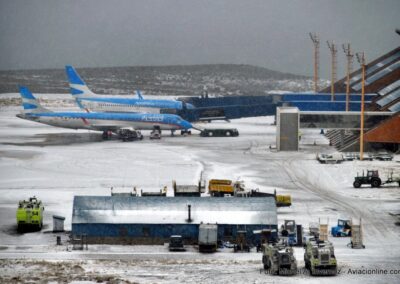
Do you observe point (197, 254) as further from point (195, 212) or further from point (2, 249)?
point (2, 249)

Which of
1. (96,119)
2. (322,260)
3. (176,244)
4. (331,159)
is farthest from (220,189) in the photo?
(96,119)

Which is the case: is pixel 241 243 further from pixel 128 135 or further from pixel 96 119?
pixel 96 119

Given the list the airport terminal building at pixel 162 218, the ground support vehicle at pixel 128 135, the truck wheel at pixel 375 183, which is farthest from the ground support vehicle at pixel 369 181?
the ground support vehicle at pixel 128 135

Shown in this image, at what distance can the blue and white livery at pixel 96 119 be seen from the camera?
116875mm

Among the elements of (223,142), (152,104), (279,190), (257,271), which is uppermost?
(152,104)

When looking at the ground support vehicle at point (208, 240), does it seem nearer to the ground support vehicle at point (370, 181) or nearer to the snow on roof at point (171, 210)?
the snow on roof at point (171, 210)

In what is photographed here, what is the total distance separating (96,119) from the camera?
11712 cm

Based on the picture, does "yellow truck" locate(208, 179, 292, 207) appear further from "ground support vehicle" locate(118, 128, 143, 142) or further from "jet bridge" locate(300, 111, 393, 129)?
"ground support vehicle" locate(118, 128, 143, 142)

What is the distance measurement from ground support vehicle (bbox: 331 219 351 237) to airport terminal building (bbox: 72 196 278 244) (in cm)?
460

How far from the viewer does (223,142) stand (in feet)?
382

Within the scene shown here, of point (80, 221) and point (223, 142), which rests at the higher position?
point (223, 142)

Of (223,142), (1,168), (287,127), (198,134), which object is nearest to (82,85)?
(198,134)

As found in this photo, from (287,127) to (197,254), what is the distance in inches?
2281

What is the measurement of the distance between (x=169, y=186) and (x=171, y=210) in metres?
21.1
